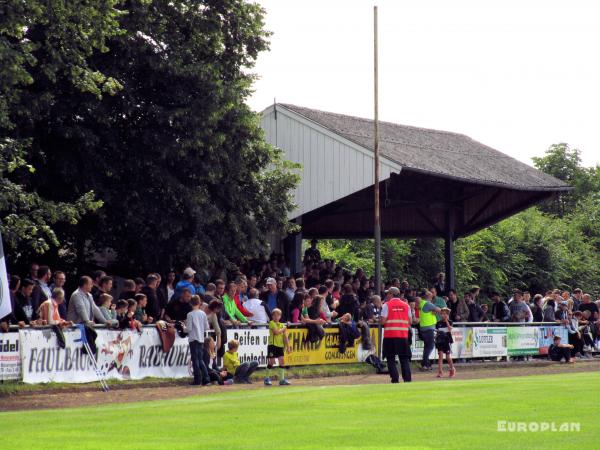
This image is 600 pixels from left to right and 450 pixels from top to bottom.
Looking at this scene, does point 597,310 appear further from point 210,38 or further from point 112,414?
point 112,414

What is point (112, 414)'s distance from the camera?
50.2 feet

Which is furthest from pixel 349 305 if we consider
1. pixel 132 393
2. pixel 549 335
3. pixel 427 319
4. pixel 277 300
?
pixel 549 335

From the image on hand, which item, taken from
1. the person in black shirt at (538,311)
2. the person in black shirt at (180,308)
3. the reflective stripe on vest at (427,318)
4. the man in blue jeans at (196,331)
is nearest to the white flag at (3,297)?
the man in blue jeans at (196,331)

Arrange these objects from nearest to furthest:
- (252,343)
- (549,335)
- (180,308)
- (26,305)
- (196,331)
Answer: (26,305) → (196,331) → (180,308) → (252,343) → (549,335)

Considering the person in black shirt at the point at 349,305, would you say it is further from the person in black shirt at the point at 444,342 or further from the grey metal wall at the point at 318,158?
the grey metal wall at the point at 318,158

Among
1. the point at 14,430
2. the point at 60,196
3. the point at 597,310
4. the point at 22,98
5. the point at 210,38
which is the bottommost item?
the point at 14,430

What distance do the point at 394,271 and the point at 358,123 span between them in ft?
106

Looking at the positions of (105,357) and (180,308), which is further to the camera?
(180,308)

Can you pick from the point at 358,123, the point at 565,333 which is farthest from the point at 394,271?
the point at 565,333

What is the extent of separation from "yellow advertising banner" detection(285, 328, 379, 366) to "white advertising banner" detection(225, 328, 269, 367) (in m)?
0.57

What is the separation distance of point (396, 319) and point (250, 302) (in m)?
3.77

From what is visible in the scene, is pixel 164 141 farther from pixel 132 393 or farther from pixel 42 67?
pixel 132 393

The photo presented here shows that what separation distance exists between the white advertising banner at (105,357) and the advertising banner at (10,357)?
108 millimetres

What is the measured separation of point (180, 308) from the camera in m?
22.9
